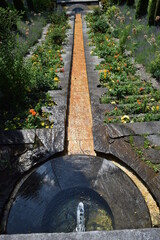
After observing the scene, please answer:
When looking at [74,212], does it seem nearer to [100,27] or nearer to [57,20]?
[100,27]

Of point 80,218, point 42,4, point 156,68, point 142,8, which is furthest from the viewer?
point 42,4

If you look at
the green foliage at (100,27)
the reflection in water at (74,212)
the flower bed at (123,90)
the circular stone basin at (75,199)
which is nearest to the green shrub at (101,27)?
the green foliage at (100,27)

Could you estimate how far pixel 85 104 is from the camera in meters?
5.50

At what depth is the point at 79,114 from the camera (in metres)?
5.18

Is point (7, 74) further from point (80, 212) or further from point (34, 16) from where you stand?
point (34, 16)

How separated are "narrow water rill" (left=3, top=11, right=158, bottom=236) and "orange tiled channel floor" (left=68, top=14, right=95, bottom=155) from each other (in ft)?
0.51

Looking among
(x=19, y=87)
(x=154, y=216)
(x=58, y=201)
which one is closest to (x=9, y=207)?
(x=58, y=201)

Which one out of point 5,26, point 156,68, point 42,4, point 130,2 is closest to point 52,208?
point 5,26

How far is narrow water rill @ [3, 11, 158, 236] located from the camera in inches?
114

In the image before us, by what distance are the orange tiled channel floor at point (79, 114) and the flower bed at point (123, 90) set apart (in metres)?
0.50

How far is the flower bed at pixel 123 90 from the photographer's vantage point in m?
4.77

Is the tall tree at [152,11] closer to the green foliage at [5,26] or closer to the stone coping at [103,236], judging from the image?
the green foliage at [5,26]

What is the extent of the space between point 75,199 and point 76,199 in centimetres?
2

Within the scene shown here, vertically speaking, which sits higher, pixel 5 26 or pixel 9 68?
pixel 5 26
